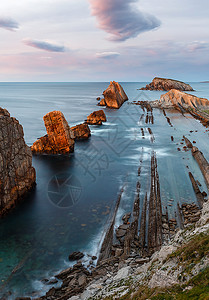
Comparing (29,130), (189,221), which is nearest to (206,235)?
(189,221)

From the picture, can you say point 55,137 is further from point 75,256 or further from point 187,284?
point 187,284

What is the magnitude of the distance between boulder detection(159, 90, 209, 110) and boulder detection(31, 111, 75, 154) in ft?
249

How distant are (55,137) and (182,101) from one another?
8417 centimetres

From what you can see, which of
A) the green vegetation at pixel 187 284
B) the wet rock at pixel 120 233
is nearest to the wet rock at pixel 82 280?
the green vegetation at pixel 187 284

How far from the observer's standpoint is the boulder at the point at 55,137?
44.8 m

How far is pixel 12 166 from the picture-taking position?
27125 mm

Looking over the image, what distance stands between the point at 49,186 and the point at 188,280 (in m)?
25.9

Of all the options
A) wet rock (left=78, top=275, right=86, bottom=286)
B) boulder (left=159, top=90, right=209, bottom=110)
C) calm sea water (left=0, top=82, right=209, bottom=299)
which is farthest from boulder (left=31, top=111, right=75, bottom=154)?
boulder (left=159, top=90, right=209, bottom=110)

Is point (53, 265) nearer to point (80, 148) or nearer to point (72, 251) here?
point (72, 251)

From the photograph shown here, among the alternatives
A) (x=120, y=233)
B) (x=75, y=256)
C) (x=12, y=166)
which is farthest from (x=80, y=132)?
(x=75, y=256)

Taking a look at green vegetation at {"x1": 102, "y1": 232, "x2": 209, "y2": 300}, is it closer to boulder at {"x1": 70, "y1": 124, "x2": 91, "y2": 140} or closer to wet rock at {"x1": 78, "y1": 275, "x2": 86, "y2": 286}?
wet rock at {"x1": 78, "y1": 275, "x2": 86, "y2": 286}

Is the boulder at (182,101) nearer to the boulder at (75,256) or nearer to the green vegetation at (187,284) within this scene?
the boulder at (75,256)

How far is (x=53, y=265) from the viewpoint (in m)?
18.5

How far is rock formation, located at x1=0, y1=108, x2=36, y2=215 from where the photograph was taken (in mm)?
25391
